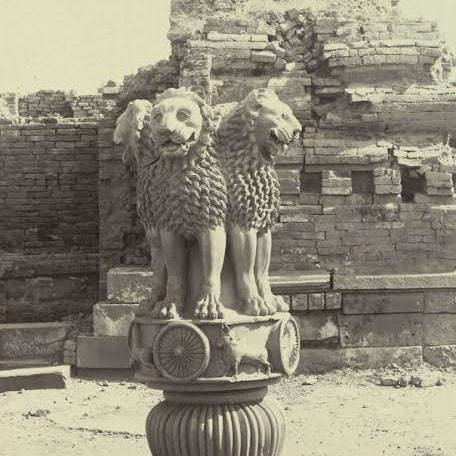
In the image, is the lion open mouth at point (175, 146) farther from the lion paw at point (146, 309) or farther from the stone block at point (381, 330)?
the stone block at point (381, 330)

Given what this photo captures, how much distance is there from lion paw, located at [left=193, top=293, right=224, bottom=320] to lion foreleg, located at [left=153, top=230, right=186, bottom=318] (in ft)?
0.51

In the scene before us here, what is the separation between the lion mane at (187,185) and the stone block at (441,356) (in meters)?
4.69

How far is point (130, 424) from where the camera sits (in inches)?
329

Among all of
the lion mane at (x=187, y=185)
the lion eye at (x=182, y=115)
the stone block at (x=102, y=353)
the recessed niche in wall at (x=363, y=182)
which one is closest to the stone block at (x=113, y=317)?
the stone block at (x=102, y=353)

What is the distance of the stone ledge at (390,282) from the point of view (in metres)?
9.98

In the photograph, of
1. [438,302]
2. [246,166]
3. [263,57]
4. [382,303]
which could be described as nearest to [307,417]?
[382,303]

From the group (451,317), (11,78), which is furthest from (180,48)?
(11,78)

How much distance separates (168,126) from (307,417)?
357cm

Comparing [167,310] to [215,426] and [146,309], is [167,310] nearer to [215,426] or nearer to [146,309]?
[146,309]

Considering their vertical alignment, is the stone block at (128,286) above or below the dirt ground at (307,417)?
above

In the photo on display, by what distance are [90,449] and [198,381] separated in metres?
2.28

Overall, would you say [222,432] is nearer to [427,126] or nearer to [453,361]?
[453,361]

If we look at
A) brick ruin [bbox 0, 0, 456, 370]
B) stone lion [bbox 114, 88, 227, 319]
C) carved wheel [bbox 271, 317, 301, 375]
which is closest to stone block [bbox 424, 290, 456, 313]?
brick ruin [bbox 0, 0, 456, 370]

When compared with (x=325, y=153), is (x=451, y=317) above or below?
below
